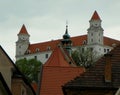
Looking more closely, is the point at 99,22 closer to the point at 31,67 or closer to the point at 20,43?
the point at 20,43

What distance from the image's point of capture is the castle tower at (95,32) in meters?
172

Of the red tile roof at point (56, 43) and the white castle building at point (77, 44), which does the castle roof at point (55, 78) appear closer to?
the white castle building at point (77, 44)

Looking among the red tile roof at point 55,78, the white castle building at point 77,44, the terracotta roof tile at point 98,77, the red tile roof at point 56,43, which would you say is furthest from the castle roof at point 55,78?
the red tile roof at point 56,43

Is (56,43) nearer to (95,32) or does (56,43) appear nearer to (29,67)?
(95,32)

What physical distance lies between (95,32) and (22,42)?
2992 cm

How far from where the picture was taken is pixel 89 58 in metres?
124

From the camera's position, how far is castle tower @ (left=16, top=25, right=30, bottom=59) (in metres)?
189

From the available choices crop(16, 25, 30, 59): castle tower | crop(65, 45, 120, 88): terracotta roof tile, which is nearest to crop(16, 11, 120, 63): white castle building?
crop(16, 25, 30, 59): castle tower

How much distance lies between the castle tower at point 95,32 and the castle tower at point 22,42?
80.9 ft

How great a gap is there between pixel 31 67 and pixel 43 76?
331ft

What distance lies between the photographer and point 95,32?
17475 centimetres

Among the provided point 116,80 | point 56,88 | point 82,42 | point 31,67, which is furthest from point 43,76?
point 82,42

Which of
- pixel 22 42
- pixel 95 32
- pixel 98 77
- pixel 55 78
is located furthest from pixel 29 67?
pixel 98 77

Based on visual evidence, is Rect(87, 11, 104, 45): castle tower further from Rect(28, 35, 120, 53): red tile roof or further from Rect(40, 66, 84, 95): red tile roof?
Rect(40, 66, 84, 95): red tile roof
